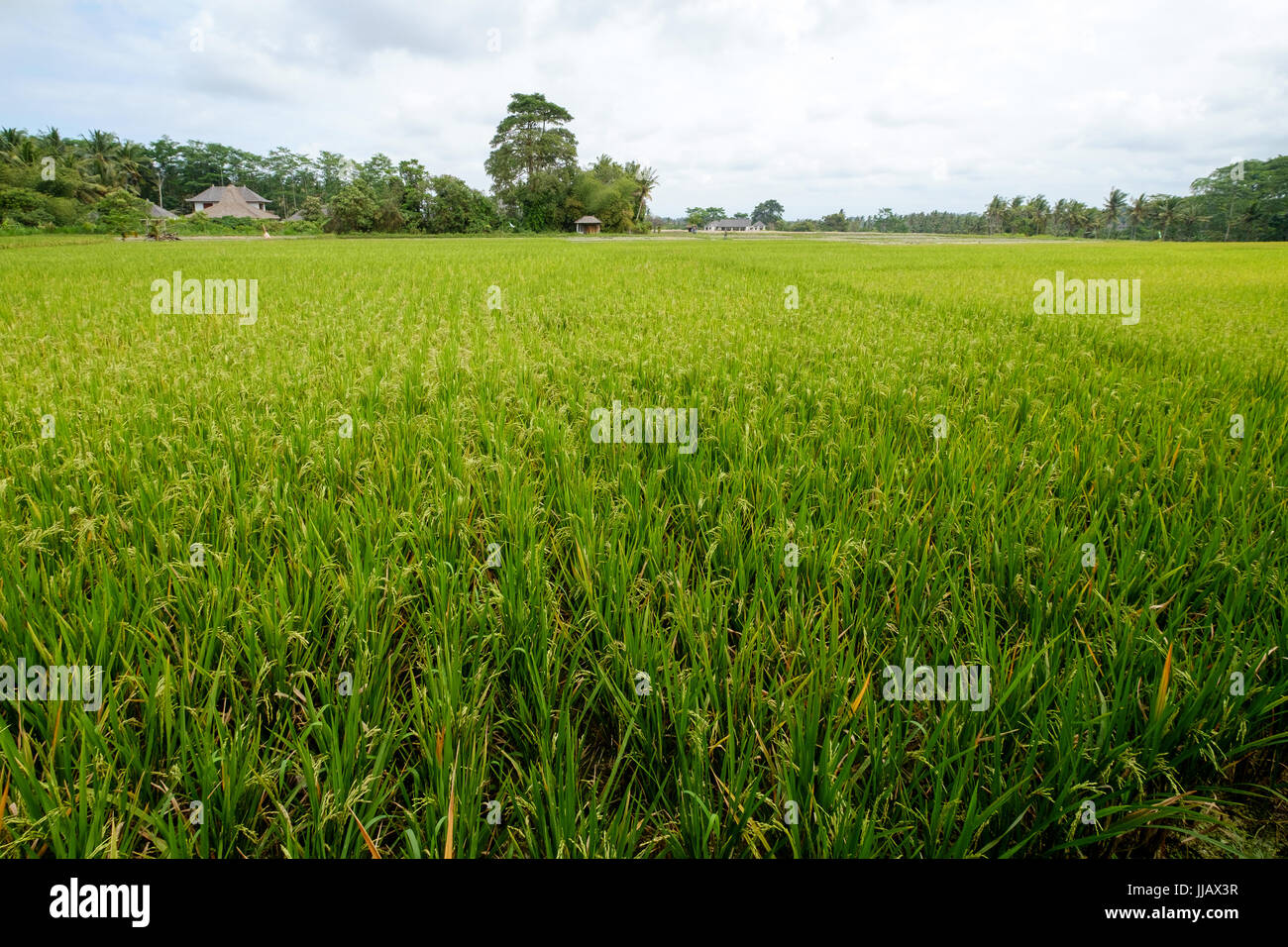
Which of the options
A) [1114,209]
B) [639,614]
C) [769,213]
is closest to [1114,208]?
[1114,209]

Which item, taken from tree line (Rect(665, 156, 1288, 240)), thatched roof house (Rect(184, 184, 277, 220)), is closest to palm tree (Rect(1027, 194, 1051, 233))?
tree line (Rect(665, 156, 1288, 240))

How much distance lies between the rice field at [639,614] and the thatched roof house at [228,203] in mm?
66238

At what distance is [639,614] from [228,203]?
71921 millimetres

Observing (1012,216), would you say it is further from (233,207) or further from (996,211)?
(233,207)

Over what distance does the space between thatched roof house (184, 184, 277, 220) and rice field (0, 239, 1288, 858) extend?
66.2 m

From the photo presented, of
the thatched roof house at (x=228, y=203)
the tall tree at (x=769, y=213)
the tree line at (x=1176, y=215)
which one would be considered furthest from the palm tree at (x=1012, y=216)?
the thatched roof house at (x=228, y=203)

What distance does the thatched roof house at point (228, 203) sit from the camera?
56344 mm

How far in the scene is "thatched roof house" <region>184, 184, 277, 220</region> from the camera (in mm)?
56344

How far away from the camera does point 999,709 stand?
143cm

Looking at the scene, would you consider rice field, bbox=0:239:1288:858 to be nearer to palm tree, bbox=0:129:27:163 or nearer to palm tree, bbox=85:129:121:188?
palm tree, bbox=0:129:27:163

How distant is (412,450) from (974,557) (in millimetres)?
2437

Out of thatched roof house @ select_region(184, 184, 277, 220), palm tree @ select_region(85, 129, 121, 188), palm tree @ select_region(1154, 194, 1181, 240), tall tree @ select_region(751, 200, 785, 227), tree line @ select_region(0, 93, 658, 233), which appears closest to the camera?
tree line @ select_region(0, 93, 658, 233)

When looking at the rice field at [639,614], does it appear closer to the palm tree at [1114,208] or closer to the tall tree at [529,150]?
the tall tree at [529,150]

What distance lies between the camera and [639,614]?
1.79 meters
